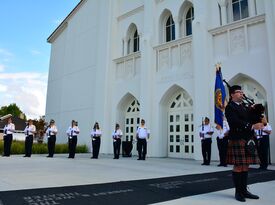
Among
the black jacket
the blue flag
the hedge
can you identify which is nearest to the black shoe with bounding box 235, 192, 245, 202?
the black jacket

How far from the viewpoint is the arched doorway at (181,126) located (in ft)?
47.9

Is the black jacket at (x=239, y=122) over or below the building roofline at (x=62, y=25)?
below

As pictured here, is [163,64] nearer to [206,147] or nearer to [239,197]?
[206,147]

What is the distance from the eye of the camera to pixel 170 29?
54.9 feet

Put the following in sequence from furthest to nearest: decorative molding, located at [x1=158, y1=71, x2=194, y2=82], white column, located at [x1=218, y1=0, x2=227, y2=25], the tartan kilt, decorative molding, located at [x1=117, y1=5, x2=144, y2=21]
Result: decorative molding, located at [x1=117, y1=5, x2=144, y2=21] < decorative molding, located at [x1=158, y1=71, x2=194, y2=82] < white column, located at [x1=218, y1=0, x2=227, y2=25] < the tartan kilt

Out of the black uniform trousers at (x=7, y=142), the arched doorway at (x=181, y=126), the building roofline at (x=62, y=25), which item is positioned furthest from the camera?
the building roofline at (x=62, y=25)

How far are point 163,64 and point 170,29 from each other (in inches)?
95.9

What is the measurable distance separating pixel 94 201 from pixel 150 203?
833mm

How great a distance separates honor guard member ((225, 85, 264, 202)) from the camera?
4.30 metres

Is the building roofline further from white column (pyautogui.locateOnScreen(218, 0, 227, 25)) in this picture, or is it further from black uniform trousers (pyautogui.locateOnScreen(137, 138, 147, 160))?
black uniform trousers (pyautogui.locateOnScreen(137, 138, 147, 160))

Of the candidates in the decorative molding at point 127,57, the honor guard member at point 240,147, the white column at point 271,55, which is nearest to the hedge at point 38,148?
the decorative molding at point 127,57

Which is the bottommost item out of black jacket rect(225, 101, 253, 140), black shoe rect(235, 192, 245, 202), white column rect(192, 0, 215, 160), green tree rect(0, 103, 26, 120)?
black shoe rect(235, 192, 245, 202)

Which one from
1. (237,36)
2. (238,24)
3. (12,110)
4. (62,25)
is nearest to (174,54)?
(237,36)

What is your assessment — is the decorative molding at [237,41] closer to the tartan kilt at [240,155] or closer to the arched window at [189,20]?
the arched window at [189,20]
